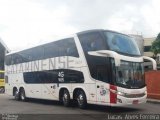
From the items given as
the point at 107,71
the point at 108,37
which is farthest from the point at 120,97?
the point at 108,37

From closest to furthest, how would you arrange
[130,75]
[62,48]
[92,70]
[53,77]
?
[130,75] < [92,70] < [62,48] < [53,77]

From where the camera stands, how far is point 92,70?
16.8 meters

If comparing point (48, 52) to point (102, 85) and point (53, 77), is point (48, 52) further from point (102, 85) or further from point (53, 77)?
point (102, 85)

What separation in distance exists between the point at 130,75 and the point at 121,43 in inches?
61.8

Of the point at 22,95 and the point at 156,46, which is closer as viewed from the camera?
the point at 22,95

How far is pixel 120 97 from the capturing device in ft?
51.0

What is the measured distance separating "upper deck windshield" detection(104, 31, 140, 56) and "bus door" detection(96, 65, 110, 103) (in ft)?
3.44

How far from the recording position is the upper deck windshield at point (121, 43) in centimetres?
1620

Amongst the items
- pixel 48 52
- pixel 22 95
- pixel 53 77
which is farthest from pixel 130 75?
pixel 22 95

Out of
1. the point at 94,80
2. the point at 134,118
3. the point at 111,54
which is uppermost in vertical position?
the point at 111,54

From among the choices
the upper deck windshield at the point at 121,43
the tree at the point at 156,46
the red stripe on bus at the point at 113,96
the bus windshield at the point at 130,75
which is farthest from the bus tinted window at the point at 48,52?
the tree at the point at 156,46

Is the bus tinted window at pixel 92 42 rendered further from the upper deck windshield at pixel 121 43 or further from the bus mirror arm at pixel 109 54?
the upper deck windshield at pixel 121 43

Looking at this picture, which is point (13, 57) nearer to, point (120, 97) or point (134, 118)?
point (120, 97)

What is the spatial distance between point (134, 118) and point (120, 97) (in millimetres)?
2042
